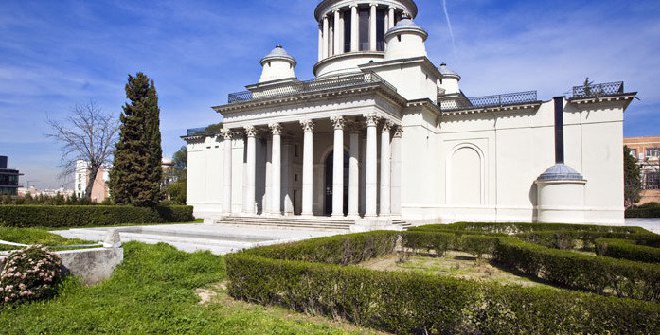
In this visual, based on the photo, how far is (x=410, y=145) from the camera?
2739 centimetres

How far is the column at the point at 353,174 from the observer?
2492 cm

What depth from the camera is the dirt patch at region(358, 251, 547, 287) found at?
41.5 ft

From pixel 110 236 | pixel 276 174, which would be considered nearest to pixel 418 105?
pixel 276 174

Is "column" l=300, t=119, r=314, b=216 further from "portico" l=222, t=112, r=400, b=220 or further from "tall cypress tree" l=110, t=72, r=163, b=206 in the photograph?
"tall cypress tree" l=110, t=72, r=163, b=206

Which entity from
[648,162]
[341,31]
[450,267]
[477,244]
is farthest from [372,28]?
[648,162]

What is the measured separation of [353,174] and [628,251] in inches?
592

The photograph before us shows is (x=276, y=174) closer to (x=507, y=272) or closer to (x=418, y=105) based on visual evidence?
(x=418, y=105)

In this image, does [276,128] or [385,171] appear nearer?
[385,171]

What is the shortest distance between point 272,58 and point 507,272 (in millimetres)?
25932

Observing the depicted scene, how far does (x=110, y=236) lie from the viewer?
11.6 m

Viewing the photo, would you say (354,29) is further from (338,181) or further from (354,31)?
(338,181)

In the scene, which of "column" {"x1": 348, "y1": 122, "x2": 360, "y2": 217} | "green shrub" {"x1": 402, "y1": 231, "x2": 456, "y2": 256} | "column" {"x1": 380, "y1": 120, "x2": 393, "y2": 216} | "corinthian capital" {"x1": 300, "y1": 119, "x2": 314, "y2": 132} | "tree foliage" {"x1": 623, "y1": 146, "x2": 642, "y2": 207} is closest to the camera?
"green shrub" {"x1": 402, "y1": 231, "x2": 456, "y2": 256}

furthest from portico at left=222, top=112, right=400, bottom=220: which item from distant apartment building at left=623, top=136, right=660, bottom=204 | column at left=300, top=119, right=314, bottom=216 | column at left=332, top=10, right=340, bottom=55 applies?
distant apartment building at left=623, top=136, right=660, bottom=204

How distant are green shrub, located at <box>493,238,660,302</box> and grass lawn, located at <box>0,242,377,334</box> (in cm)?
673
